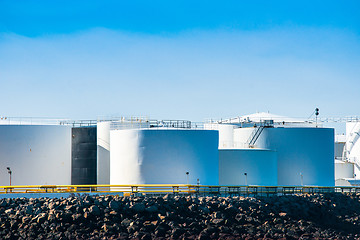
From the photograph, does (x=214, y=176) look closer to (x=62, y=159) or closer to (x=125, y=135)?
(x=125, y=135)

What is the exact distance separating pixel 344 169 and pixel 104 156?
2545cm

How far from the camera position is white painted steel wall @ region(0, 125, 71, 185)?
38.2 meters

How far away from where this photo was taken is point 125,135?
1494 inches

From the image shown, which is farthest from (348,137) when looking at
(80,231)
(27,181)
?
(80,231)

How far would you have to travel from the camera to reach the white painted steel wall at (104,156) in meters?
41.2

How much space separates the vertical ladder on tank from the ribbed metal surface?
35.9ft

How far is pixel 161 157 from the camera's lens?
37.0 m

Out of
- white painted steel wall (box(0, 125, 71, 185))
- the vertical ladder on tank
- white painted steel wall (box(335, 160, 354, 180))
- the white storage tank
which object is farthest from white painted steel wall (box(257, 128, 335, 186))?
white painted steel wall (box(0, 125, 71, 185))

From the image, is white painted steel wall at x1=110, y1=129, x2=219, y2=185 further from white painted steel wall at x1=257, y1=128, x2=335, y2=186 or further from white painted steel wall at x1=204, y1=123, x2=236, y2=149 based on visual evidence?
white painted steel wall at x1=204, y1=123, x2=236, y2=149

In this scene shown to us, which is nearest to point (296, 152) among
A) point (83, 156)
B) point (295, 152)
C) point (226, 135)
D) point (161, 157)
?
point (295, 152)

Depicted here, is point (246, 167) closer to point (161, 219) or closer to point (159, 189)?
point (159, 189)

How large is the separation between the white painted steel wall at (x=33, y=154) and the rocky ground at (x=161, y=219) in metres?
6.29

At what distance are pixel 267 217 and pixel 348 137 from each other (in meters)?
29.7

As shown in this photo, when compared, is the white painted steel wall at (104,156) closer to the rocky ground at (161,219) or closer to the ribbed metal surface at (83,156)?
the ribbed metal surface at (83,156)
